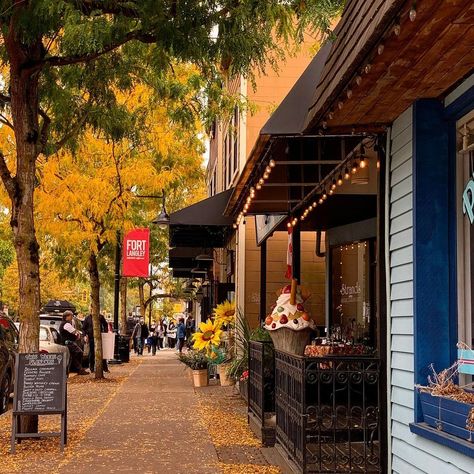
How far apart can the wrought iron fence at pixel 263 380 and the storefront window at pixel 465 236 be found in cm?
455

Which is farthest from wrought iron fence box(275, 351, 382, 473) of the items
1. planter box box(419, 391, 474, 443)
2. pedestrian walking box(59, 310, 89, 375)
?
pedestrian walking box(59, 310, 89, 375)

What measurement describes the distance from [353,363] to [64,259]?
638 inches

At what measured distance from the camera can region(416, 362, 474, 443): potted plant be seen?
4.84 m

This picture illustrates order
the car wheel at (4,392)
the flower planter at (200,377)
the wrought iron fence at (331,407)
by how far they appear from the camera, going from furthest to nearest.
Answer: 1. the flower planter at (200,377)
2. the car wheel at (4,392)
3. the wrought iron fence at (331,407)

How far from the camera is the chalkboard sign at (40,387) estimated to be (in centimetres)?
926

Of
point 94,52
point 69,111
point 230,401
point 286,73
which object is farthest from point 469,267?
point 286,73

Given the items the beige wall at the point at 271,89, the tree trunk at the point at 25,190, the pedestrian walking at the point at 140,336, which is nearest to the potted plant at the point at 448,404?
the tree trunk at the point at 25,190

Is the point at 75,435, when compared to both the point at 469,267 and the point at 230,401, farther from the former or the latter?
the point at 469,267

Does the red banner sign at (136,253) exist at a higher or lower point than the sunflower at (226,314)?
higher

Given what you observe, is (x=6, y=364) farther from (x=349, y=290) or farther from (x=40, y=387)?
(x=349, y=290)

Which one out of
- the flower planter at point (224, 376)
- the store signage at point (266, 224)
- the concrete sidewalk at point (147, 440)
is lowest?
the concrete sidewalk at point (147, 440)

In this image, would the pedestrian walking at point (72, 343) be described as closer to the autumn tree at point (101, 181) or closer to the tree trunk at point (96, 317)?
the tree trunk at point (96, 317)

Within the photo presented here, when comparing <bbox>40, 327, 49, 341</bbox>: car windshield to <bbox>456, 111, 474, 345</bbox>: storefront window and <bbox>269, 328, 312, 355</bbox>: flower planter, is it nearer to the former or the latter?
<bbox>269, 328, 312, 355</bbox>: flower planter

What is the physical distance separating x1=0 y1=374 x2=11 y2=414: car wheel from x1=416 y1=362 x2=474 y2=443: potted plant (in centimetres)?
950
